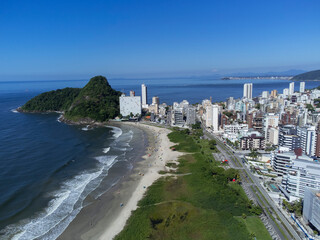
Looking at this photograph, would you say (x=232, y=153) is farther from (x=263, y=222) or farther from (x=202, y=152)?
(x=263, y=222)

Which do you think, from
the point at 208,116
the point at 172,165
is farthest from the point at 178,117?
the point at 172,165

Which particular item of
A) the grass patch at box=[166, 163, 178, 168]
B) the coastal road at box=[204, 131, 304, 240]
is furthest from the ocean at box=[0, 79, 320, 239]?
the coastal road at box=[204, 131, 304, 240]

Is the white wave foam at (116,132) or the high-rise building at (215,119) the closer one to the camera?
the white wave foam at (116,132)

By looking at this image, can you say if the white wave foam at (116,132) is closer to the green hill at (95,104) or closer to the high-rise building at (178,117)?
the green hill at (95,104)

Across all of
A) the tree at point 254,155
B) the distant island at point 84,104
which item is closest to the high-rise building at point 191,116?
the distant island at point 84,104

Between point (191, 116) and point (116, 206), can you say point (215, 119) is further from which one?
point (116, 206)

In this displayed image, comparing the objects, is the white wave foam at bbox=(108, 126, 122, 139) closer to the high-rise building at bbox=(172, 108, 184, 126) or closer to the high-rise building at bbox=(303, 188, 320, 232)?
the high-rise building at bbox=(172, 108, 184, 126)
